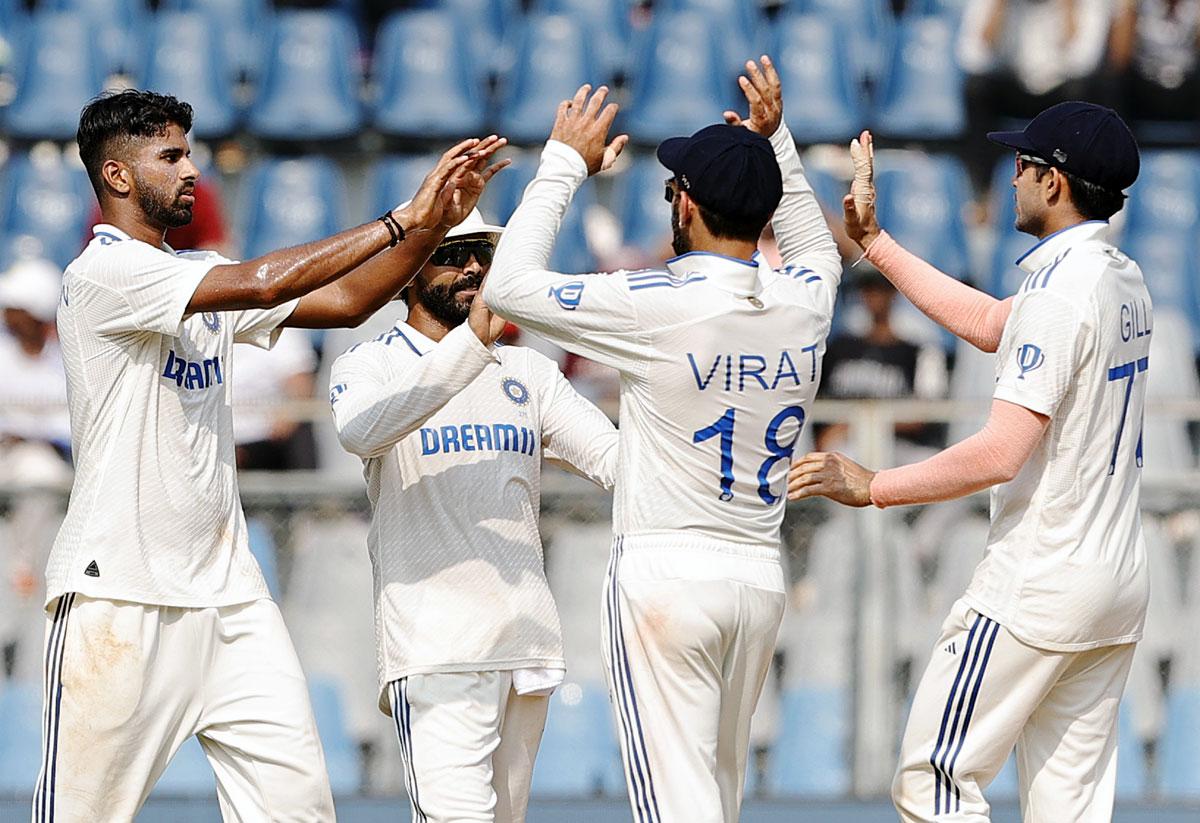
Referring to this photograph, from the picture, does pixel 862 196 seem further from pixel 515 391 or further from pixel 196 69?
pixel 196 69

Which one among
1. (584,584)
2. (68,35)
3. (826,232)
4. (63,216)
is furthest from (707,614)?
(68,35)

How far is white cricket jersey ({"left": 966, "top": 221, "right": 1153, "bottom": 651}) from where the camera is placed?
4.40 meters

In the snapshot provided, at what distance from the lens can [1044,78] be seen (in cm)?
1043

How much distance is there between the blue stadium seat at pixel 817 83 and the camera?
10.5 meters

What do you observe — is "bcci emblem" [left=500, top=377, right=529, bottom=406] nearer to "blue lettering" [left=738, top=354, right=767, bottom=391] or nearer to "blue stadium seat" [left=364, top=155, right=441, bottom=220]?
"blue lettering" [left=738, top=354, right=767, bottom=391]

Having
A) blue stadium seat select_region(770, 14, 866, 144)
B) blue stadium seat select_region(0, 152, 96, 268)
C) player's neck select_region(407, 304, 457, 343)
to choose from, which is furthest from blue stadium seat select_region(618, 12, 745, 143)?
player's neck select_region(407, 304, 457, 343)

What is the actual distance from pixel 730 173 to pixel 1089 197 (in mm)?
972

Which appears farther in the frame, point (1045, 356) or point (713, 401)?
point (1045, 356)

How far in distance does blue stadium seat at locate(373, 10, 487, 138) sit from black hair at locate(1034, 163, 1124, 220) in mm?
6289

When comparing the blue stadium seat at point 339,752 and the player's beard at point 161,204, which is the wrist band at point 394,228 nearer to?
the player's beard at point 161,204

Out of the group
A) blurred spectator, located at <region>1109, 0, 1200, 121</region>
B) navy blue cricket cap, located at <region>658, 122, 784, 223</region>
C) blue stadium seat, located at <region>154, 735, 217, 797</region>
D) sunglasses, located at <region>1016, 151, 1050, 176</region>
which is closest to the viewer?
navy blue cricket cap, located at <region>658, 122, 784, 223</region>

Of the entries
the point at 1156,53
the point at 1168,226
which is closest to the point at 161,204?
the point at 1168,226

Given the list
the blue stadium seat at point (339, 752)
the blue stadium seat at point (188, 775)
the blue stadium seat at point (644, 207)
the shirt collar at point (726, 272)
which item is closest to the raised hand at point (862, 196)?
the shirt collar at point (726, 272)

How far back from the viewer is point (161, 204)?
181 inches
